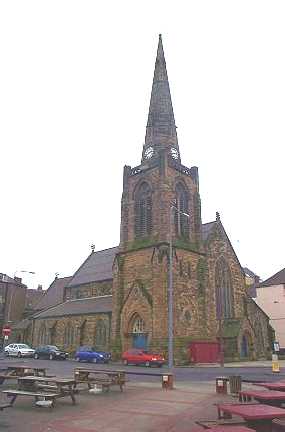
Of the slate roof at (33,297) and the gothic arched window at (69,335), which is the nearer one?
the gothic arched window at (69,335)

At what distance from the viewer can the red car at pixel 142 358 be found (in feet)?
98.1

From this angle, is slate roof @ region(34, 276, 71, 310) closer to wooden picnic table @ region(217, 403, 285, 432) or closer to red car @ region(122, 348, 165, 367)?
red car @ region(122, 348, 165, 367)

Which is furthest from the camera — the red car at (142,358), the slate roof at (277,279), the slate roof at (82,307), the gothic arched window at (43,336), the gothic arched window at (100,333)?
the slate roof at (277,279)

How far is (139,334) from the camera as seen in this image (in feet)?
111

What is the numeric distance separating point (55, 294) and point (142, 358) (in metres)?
31.1

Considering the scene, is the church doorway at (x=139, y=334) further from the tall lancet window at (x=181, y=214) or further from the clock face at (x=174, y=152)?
the clock face at (x=174, y=152)

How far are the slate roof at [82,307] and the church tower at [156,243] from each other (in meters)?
5.94

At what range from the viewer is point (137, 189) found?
39656 mm

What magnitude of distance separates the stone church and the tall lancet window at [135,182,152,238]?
0.32ft

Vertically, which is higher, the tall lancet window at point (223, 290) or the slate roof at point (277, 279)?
the slate roof at point (277, 279)

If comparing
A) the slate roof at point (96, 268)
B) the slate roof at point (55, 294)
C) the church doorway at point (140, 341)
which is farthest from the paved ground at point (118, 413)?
the slate roof at point (55, 294)

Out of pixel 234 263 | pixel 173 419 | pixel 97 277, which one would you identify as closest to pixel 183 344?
pixel 234 263

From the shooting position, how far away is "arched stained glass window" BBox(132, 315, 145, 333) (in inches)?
1328

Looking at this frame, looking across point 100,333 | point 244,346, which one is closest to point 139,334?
point 100,333
